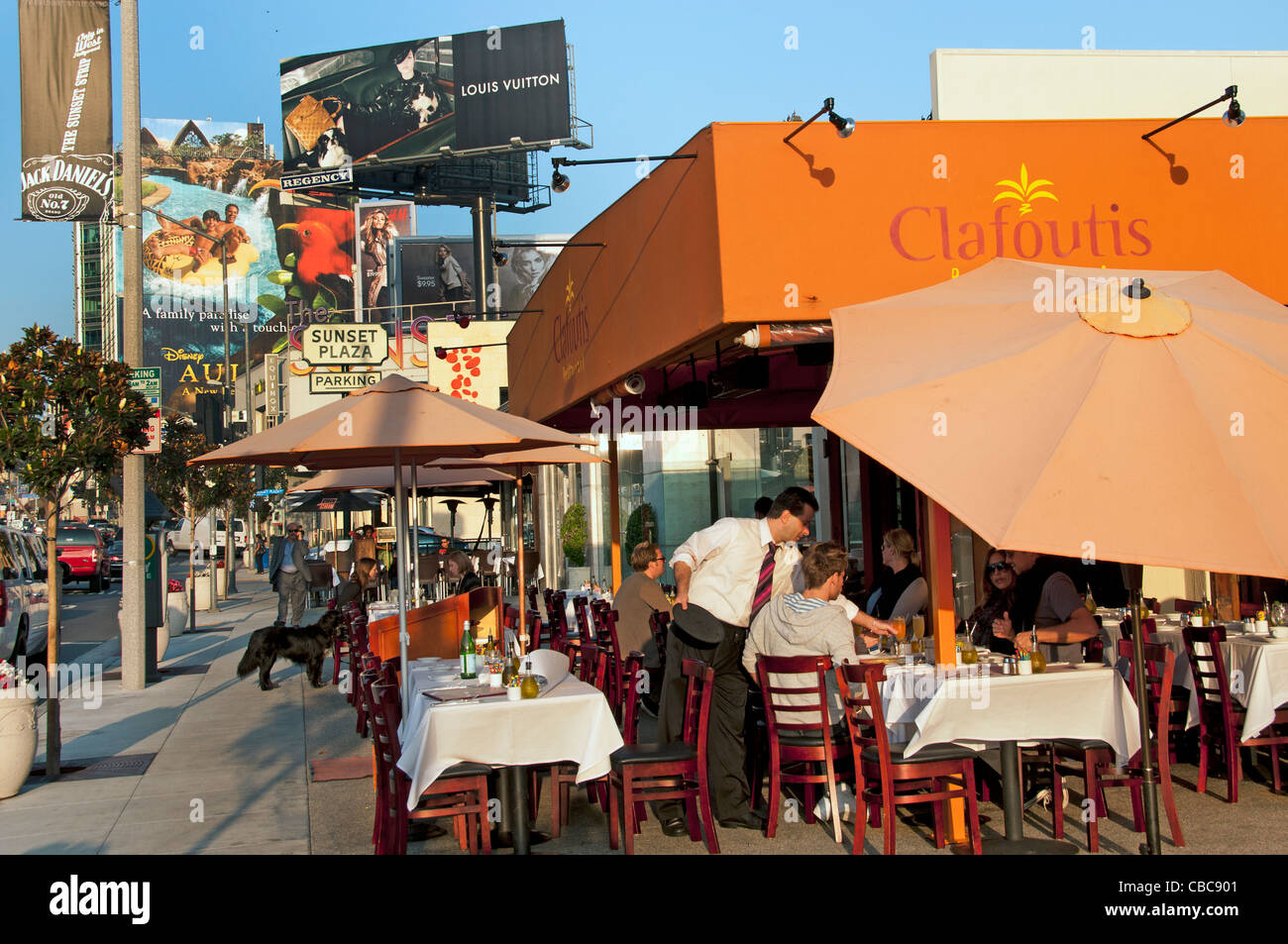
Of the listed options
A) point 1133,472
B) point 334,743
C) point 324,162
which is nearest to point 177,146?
point 324,162

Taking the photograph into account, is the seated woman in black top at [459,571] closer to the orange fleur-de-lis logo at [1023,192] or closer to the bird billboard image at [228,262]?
the orange fleur-de-lis logo at [1023,192]

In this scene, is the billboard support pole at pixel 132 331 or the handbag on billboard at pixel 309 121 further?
the handbag on billboard at pixel 309 121

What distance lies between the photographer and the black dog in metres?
13.2

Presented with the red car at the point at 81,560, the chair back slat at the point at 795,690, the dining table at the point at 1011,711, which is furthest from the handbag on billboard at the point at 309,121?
the dining table at the point at 1011,711

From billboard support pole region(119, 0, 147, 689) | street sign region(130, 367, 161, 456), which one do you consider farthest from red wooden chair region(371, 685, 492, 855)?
billboard support pole region(119, 0, 147, 689)

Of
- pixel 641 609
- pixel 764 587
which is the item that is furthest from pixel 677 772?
pixel 641 609

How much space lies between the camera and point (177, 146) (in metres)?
100

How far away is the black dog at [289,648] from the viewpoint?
518 inches

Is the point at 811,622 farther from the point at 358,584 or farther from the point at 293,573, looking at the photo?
the point at 293,573

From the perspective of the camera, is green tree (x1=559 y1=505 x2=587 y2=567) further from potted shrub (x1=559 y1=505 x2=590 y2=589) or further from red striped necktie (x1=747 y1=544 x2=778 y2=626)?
red striped necktie (x1=747 y1=544 x2=778 y2=626)

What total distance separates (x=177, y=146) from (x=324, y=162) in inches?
2352

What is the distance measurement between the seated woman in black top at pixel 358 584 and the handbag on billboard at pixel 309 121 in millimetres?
37221

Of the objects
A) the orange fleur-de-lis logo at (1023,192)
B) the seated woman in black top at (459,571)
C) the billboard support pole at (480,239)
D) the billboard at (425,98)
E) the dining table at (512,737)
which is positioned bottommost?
the dining table at (512,737)

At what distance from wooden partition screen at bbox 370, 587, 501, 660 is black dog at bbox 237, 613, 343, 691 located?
250 centimetres
